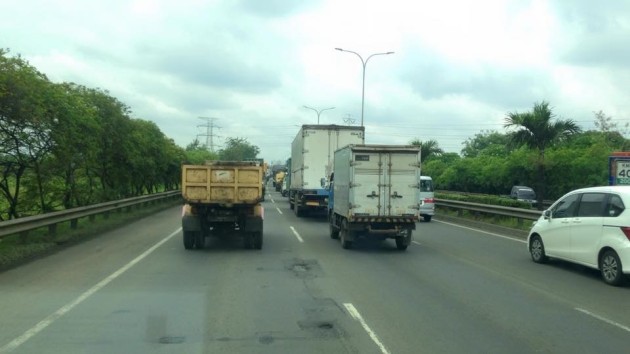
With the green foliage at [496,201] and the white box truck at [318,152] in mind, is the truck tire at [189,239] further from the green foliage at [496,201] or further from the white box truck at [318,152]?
the green foliage at [496,201]

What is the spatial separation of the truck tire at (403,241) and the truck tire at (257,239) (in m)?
3.53

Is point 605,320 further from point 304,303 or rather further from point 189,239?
point 189,239

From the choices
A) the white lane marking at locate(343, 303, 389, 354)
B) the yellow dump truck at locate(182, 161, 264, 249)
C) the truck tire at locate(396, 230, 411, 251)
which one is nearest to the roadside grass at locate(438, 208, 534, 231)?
the truck tire at locate(396, 230, 411, 251)

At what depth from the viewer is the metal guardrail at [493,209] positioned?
19344 millimetres

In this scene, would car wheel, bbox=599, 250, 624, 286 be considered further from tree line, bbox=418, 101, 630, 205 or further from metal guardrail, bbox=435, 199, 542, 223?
tree line, bbox=418, 101, 630, 205

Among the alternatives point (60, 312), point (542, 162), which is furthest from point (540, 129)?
point (60, 312)

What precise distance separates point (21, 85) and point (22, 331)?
30.4ft

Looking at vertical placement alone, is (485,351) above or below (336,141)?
below

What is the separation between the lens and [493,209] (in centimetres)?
2305

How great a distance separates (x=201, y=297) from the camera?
8.98 metres

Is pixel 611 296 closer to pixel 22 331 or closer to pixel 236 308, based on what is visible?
pixel 236 308

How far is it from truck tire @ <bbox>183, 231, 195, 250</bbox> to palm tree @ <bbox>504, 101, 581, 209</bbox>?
57.4 feet

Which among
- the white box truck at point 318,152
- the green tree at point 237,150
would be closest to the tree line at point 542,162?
the white box truck at point 318,152

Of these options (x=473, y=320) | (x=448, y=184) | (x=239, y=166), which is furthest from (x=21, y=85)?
(x=448, y=184)
